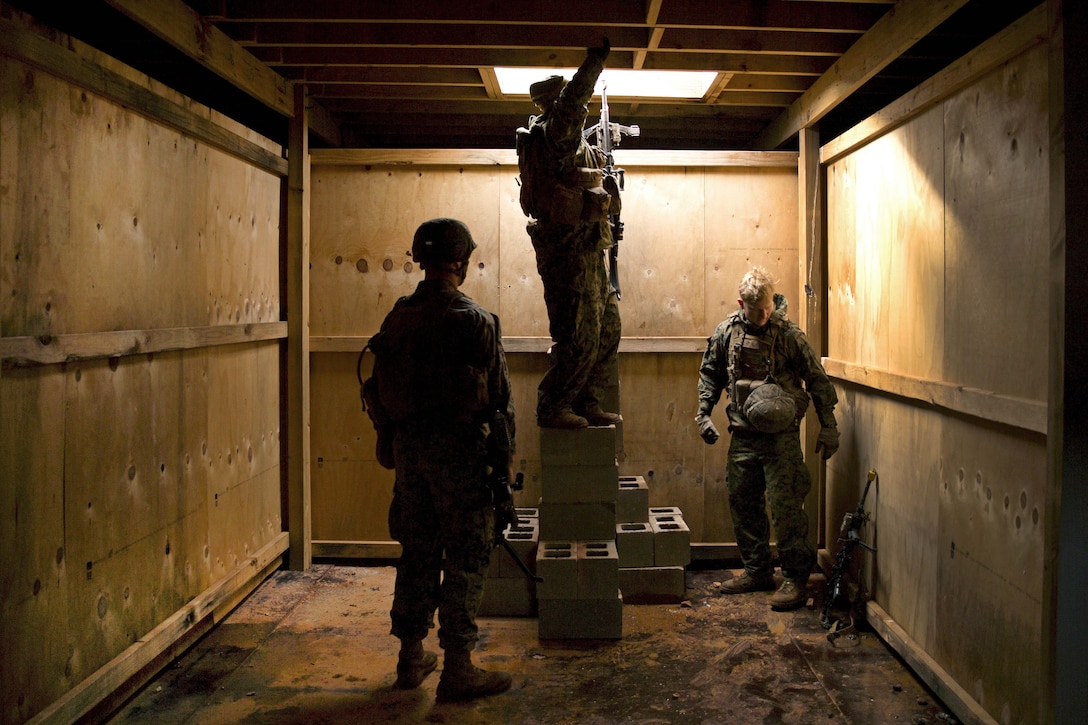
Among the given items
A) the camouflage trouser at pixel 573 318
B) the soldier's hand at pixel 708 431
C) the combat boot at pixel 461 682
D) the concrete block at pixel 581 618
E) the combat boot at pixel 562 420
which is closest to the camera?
the combat boot at pixel 461 682

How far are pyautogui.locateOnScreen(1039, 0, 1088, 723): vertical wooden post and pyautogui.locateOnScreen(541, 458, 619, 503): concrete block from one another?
2.13 m

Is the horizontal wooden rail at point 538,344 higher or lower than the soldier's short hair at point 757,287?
lower

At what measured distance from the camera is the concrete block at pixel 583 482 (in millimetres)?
4188

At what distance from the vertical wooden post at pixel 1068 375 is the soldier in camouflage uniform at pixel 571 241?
1.80m

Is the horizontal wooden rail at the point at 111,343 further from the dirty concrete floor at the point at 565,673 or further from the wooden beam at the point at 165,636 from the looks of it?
the dirty concrete floor at the point at 565,673

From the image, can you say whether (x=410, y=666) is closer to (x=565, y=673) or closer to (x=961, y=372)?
(x=565, y=673)

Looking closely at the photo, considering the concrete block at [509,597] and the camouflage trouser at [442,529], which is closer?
the camouflage trouser at [442,529]

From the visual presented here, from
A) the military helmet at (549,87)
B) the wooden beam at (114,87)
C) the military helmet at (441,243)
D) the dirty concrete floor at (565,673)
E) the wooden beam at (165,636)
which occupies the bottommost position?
the dirty concrete floor at (565,673)

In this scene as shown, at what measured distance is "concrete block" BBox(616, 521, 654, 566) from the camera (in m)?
→ 4.42

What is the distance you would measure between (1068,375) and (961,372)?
2.57 feet

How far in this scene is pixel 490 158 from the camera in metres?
5.06

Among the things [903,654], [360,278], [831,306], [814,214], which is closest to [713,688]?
[903,654]

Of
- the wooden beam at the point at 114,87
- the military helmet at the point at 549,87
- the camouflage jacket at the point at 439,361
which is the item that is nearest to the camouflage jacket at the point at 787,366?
the military helmet at the point at 549,87

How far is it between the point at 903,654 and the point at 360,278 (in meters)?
3.68
